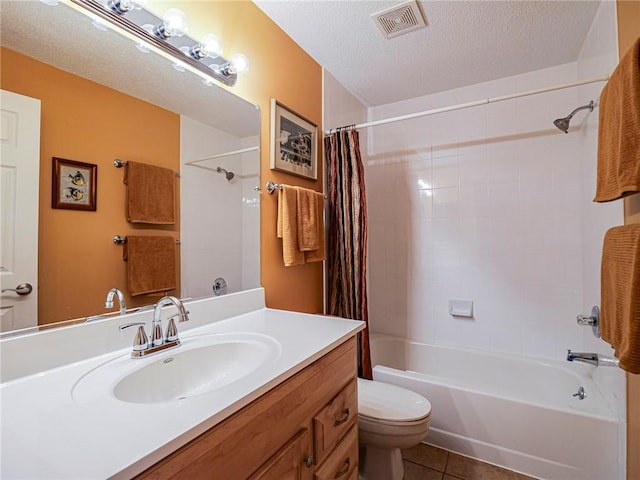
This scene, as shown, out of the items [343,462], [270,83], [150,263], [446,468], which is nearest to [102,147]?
[150,263]

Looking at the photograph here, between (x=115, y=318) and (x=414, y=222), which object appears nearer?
(x=115, y=318)

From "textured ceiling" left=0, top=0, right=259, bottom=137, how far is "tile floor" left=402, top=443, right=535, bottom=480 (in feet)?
6.35

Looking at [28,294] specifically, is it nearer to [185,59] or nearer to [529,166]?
[185,59]

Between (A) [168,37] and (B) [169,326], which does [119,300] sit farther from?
(A) [168,37]

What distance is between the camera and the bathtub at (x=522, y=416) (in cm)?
142

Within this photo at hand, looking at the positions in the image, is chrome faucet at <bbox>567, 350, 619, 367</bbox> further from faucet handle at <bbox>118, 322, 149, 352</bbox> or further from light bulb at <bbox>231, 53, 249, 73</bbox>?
light bulb at <bbox>231, 53, 249, 73</bbox>

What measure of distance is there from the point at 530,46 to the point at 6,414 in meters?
2.66

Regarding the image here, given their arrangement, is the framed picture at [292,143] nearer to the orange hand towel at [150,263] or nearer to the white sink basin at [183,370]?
the orange hand towel at [150,263]

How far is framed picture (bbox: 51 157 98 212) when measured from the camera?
82 centimetres

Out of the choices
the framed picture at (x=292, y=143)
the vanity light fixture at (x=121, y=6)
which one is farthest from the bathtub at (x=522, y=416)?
the vanity light fixture at (x=121, y=6)

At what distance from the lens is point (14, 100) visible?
2.49ft

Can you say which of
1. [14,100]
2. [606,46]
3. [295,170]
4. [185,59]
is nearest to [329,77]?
[295,170]

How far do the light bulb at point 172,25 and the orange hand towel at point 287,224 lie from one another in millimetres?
760

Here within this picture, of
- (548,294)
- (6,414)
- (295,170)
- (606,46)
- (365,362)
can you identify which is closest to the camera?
(6,414)
